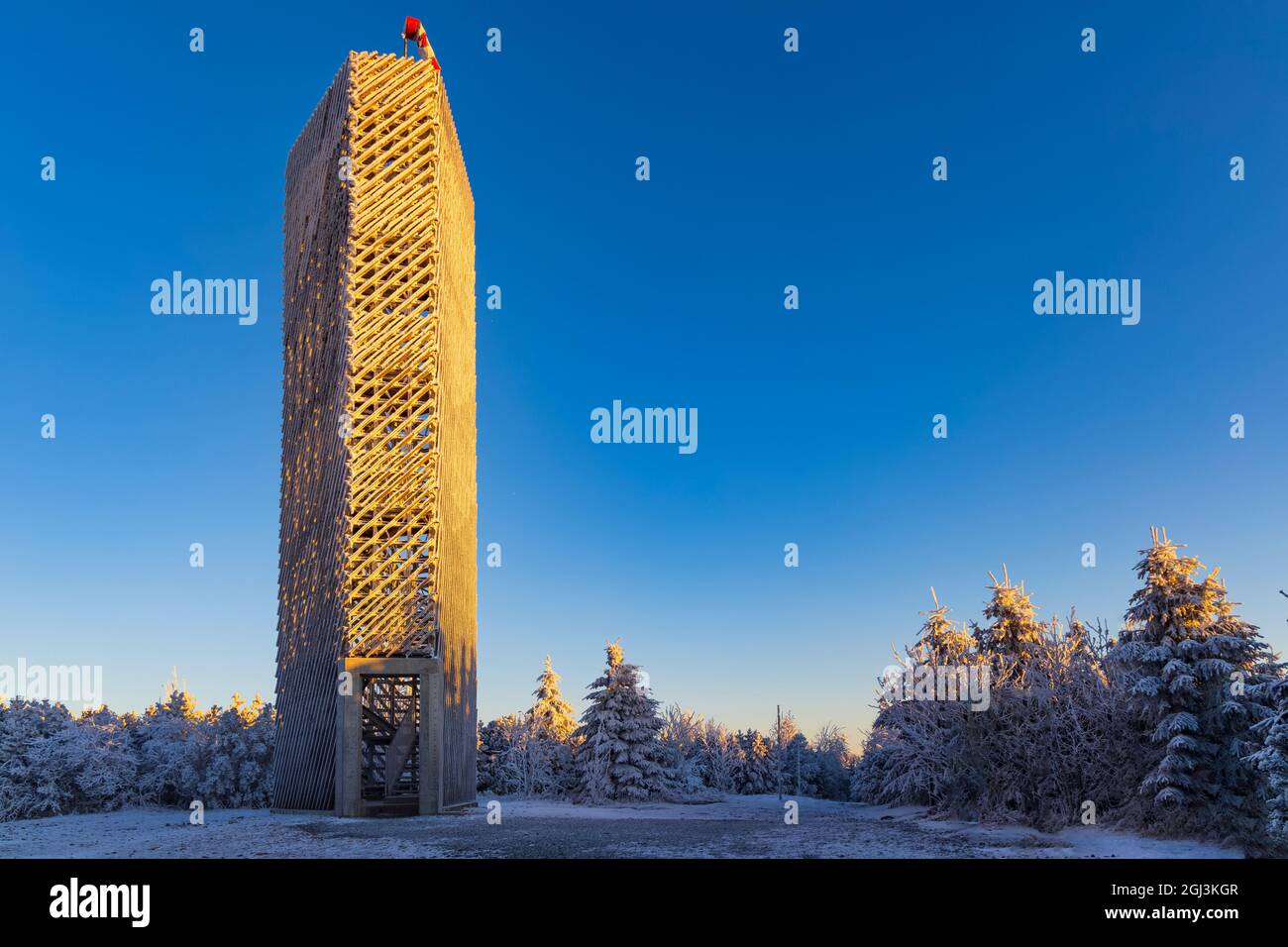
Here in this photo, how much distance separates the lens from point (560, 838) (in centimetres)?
1664

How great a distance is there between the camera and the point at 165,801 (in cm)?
2891

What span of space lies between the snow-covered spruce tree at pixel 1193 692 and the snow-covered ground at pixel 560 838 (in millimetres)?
1028

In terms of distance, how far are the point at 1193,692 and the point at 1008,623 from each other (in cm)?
874

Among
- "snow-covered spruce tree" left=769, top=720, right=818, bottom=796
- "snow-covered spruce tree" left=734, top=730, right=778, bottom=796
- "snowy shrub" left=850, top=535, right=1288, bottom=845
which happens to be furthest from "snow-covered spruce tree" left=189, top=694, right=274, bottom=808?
"snow-covered spruce tree" left=734, top=730, right=778, bottom=796

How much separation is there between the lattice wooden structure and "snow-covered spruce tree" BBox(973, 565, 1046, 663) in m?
16.4

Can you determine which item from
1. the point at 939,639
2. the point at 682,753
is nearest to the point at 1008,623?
the point at 939,639

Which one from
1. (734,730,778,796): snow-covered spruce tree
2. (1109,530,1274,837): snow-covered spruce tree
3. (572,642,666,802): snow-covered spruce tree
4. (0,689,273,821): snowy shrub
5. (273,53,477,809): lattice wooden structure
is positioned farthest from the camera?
(734,730,778,796): snow-covered spruce tree

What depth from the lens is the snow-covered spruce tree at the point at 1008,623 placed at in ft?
85.2

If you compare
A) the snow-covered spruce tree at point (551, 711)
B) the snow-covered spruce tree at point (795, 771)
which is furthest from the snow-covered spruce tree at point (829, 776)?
the snow-covered spruce tree at point (551, 711)

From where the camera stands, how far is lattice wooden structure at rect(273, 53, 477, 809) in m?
23.0

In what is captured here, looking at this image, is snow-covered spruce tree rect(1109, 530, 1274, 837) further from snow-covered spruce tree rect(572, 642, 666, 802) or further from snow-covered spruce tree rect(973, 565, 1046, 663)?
snow-covered spruce tree rect(572, 642, 666, 802)
